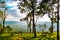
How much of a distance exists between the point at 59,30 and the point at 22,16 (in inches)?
39.5

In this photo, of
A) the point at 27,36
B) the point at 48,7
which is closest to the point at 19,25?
the point at 27,36

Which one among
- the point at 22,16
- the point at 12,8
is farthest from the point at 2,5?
the point at 22,16

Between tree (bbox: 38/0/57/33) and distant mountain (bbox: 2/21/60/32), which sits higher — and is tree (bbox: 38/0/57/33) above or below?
above

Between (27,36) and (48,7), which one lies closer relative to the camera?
(27,36)

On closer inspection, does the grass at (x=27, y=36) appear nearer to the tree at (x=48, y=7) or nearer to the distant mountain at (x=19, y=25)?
the distant mountain at (x=19, y=25)

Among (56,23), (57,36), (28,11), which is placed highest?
(28,11)

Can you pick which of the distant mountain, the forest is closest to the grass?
the forest

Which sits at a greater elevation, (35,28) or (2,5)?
(2,5)

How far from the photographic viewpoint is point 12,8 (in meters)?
5.13

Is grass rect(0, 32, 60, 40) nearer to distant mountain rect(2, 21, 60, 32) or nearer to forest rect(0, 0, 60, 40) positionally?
forest rect(0, 0, 60, 40)

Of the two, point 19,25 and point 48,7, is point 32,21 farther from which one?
point 48,7

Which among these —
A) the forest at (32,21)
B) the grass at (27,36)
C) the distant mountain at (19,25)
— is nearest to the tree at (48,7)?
the forest at (32,21)

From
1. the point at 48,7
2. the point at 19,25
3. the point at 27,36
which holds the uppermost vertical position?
the point at 48,7

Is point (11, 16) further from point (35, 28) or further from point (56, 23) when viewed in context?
point (56, 23)
